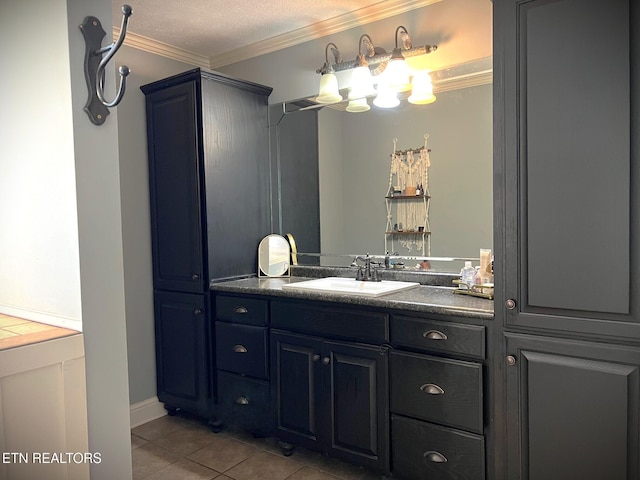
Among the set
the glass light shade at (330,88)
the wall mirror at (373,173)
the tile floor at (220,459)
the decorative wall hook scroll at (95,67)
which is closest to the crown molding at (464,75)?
the wall mirror at (373,173)

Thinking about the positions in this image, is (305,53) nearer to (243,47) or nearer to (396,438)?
(243,47)

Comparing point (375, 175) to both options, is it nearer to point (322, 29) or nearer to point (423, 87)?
point (423, 87)

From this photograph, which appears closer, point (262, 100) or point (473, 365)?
point (473, 365)

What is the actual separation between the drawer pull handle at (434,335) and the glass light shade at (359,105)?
1.32 metres

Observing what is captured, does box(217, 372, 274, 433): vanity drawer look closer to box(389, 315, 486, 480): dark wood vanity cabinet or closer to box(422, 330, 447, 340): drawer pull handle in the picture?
box(389, 315, 486, 480): dark wood vanity cabinet

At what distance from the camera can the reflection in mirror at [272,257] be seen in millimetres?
2975

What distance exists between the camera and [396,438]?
6.76 feet

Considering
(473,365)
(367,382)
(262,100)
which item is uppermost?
(262,100)

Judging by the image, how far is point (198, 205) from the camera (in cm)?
271

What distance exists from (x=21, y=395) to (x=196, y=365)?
1.73 metres

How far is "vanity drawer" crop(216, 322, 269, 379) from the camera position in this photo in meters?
2.52

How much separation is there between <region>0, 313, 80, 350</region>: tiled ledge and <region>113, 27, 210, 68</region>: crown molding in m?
2.09

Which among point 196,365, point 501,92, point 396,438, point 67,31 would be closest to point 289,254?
point 196,365

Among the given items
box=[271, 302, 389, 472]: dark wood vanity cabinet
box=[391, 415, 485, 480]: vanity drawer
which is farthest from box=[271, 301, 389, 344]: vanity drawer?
box=[391, 415, 485, 480]: vanity drawer
